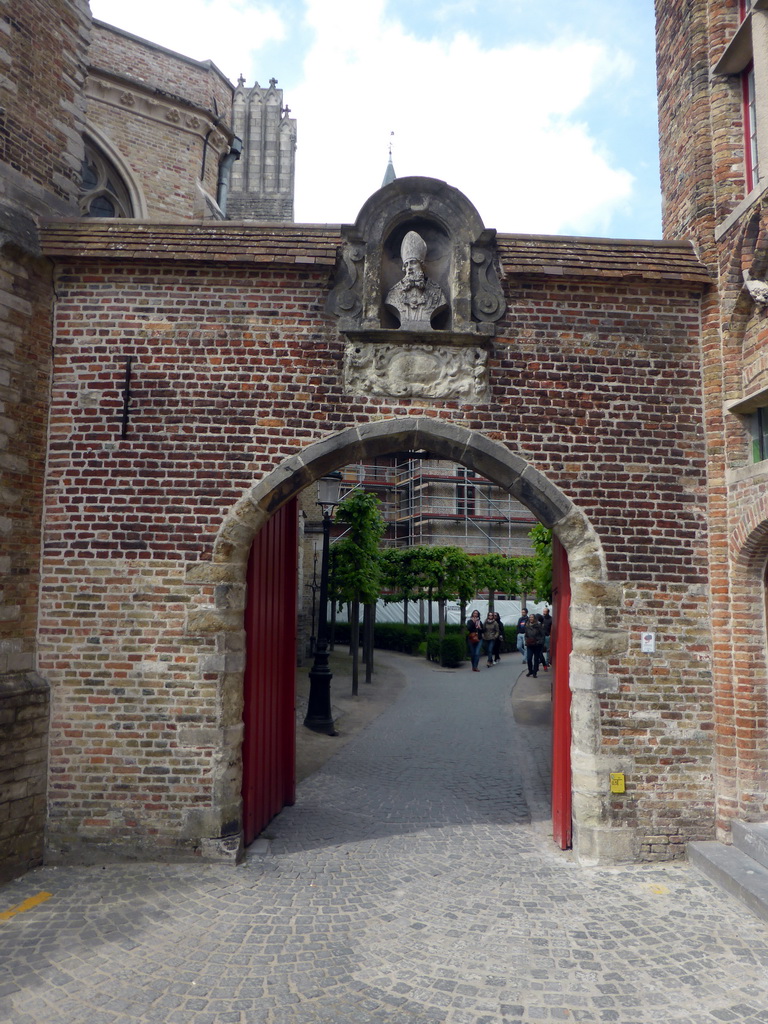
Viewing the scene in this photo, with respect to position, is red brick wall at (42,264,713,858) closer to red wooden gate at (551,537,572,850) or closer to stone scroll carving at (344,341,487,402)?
stone scroll carving at (344,341,487,402)

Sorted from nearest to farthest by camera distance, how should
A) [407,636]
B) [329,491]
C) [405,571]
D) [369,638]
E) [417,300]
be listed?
[417,300] < [329,491] < [369,638] < [405,571] < [407,636]

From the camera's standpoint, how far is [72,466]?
19.6ft

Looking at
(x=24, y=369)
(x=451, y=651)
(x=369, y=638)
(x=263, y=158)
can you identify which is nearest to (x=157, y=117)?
(x=24, y=369)

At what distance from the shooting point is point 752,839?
5383 millimetres

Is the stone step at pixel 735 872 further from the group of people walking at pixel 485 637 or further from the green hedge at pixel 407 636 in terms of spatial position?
the green hedge at pixel 407 636

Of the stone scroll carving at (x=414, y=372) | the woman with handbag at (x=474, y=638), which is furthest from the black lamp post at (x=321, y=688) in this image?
the woman with handbag at (x=474, y=638)

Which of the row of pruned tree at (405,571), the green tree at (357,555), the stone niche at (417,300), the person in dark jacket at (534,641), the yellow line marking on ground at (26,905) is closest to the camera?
the yellow line marking on ground at (26,905)

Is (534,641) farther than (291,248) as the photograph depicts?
Yes

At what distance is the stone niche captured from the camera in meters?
6.16

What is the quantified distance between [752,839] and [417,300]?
5193 mm

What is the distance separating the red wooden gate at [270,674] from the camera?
6305mm

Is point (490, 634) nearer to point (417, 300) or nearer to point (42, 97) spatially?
point (417, 300)

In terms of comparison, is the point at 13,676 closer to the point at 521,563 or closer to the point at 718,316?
the point at 718,316

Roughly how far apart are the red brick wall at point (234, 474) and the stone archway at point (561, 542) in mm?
114
